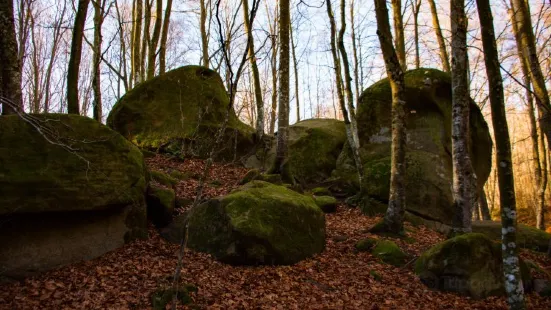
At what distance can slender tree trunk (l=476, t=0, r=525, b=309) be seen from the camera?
4.44 m

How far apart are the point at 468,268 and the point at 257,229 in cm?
359

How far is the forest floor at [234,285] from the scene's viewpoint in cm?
468

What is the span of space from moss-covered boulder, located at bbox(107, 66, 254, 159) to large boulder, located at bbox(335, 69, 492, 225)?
4.78 metres

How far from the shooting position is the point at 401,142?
7.65 m

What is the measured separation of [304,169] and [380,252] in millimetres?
6116

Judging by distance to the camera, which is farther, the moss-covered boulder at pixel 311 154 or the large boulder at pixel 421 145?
the moss-covered boulder at pixel 311 154

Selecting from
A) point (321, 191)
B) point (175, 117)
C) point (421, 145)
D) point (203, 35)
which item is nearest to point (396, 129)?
point (421, 145)

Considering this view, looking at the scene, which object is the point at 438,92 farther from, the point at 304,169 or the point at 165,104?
the point at 165,104

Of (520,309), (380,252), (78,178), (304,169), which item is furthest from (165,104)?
(520,309)

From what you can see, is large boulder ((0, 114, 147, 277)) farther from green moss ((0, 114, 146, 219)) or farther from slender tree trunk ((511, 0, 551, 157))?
slender tree trunk ((511, 0, 551, 157))

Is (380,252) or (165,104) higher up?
(165,104)

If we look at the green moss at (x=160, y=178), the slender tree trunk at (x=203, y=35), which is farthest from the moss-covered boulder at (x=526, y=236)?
the slender tree trunk at (x=203, y=35)

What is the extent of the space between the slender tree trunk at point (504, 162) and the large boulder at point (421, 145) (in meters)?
5.33

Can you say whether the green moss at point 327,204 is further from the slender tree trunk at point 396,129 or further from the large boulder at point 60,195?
the large boulder at point 60,195
